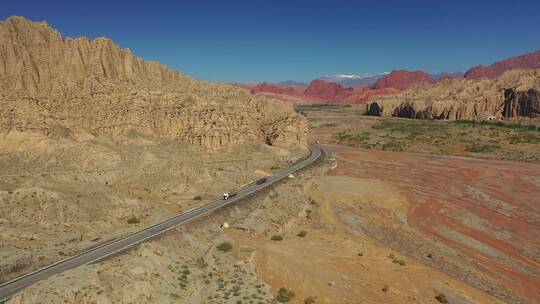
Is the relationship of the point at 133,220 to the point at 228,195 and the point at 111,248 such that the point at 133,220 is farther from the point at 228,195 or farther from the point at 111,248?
the point at 228,195

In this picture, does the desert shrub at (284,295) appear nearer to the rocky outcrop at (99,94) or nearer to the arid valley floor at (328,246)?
the arid valley floor at (328,246)

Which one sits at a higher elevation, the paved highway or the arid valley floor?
the paved highway

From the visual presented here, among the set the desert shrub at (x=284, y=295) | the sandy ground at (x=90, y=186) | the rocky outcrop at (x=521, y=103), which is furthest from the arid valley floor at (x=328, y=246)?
the rocky outcrop at (x=521, y=103)

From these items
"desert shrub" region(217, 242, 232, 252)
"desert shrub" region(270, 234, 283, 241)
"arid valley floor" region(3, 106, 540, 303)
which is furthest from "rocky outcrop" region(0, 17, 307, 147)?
"desert shrub" region(270, 234, 283, 241)

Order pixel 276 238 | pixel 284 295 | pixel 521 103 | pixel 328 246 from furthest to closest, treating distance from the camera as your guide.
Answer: pixel 521 103 → pixel 276 238 → pixel 328 246 → pixel 284 295

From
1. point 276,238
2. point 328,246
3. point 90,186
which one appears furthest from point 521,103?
point 90,186

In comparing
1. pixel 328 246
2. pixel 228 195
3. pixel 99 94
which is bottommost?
pixel 328 246

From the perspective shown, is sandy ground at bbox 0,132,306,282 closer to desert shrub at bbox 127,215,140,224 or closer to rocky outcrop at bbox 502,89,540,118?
desert shrub at bbox 127,215,140,224
